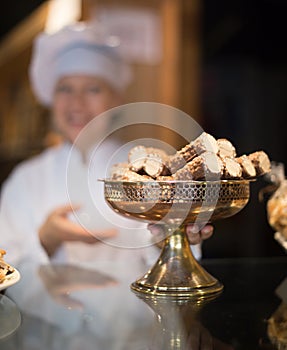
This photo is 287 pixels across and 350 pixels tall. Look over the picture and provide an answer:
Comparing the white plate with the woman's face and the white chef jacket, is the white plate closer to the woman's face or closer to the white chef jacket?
the white chef jacket

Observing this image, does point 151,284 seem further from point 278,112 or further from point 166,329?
point 278,112

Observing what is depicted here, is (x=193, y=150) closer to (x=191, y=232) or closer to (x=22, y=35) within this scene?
(x=191, y=232)

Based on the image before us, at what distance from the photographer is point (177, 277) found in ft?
2.22

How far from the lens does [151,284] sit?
0.69 metres

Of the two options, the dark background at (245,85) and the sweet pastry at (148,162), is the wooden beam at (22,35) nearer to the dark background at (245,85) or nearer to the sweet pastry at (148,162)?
the dark background at (245,85)

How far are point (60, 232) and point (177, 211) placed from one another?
2.02ft

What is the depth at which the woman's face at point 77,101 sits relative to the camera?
1.52 m

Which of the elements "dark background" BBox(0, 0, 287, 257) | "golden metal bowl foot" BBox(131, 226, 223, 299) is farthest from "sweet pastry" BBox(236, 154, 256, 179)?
"dark background" BBox(0, 0, 287, 257)

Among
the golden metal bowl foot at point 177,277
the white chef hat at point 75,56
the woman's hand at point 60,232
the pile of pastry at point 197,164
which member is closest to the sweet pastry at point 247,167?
the pile of pastry at point 197,164

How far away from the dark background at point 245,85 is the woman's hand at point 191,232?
1.42m

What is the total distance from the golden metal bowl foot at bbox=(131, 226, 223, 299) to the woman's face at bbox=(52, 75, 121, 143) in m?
0.88

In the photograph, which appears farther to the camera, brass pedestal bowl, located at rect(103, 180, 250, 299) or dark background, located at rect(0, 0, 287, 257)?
dark background, located at rect(0, 0, 287, 257)

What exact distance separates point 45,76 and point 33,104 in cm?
88

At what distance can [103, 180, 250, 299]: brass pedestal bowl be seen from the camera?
24.1 inches
